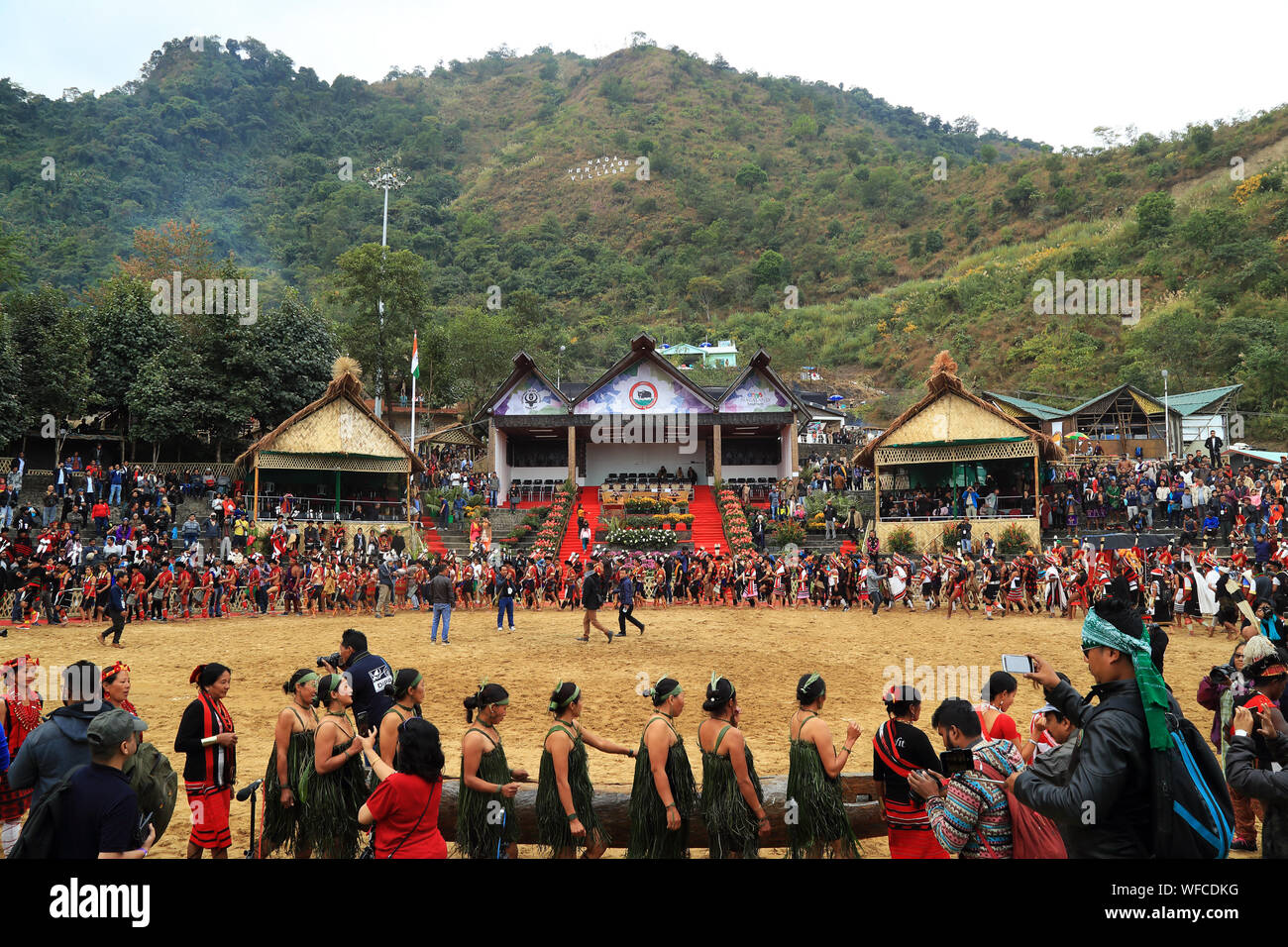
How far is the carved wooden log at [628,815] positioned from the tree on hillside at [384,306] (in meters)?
39.2

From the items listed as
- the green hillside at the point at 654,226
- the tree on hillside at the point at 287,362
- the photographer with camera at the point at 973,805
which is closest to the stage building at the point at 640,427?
the tree on hillside at the point at 287,362

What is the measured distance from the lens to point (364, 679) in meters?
6.79

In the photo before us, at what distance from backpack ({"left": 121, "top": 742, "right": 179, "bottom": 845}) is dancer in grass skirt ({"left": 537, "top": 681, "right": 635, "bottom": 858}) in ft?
7.52

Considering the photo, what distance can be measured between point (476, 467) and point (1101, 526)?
91.9 feet

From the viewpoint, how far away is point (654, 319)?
86.4 metres

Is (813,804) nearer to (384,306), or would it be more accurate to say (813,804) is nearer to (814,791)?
(814,791)

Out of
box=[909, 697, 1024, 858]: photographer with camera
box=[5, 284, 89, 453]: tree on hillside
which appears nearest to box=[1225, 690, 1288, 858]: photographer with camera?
box=[909, 697, 1024, 858]: photographer with camera

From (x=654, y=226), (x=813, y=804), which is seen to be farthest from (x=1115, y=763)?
(x=654, y=226)

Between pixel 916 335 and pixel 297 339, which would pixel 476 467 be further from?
pixel 916 335

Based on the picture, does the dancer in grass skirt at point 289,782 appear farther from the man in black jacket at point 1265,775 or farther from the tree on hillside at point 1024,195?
the tree on hillside at point 1024,195

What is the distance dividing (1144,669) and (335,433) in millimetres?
29466

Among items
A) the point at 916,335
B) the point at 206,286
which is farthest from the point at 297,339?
the point at 916,335

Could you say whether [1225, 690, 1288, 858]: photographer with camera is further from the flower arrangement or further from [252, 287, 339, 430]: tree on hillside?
[252, 287, 339, 430]: tree on hillside

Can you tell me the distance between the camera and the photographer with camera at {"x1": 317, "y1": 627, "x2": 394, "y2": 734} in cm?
677
